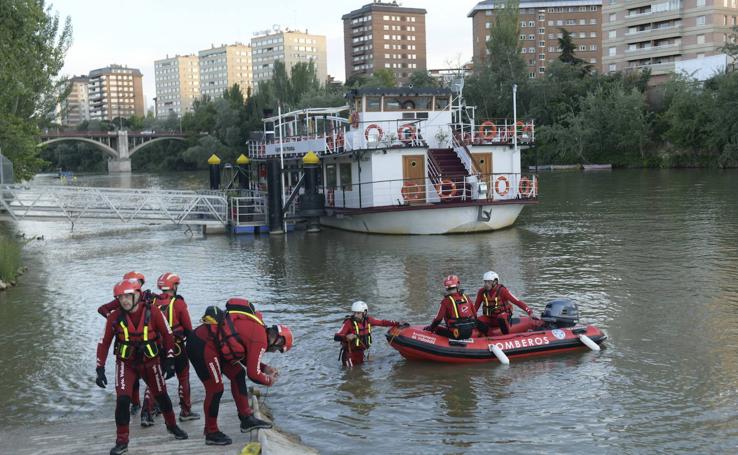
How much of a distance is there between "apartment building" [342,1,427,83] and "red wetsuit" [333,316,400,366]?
489 ft

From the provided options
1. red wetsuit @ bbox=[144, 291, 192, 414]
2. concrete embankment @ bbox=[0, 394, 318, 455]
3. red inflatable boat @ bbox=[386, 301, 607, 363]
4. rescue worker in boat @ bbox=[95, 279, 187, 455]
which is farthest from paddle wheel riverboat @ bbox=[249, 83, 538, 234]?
rescue worker in boat @ bbox=[95, 279, 187, 455]

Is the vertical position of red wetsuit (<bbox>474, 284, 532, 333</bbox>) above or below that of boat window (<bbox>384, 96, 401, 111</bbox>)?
below

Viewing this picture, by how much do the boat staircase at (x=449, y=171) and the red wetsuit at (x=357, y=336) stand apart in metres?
15.3

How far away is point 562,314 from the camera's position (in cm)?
1277

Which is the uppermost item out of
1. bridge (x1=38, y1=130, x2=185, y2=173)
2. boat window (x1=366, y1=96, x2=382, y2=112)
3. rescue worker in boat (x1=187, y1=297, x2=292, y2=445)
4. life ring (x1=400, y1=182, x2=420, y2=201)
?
bridge (x1=38, y1=130, x2=185, y2=173)

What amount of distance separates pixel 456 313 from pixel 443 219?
15.6 metres

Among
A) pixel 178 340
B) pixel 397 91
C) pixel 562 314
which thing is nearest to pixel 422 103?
pixel 397 91

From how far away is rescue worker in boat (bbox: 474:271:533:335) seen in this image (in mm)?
12359

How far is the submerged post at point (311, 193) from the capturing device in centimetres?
2911

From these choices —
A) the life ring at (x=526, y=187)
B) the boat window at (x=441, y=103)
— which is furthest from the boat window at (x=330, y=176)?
the life ring at (x=526, y=187)

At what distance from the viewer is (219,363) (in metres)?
7.86

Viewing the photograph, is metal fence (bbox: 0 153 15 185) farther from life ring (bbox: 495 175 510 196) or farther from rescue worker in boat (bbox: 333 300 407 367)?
rescue worker in boat (bbox: 333 300 407 367)

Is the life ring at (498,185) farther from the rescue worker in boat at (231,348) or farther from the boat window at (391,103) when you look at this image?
the rescue worker in boat at (231,348)

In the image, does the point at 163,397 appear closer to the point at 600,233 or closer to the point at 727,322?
the point at 727,322
